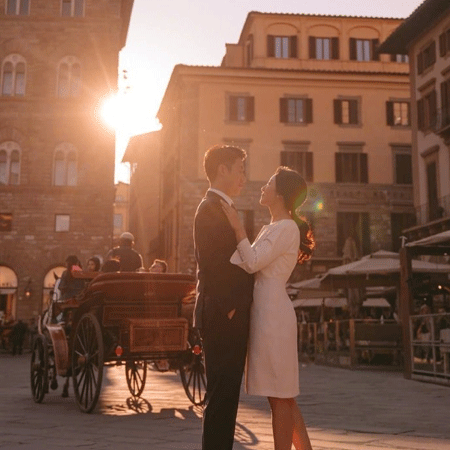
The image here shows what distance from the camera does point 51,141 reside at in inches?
1272

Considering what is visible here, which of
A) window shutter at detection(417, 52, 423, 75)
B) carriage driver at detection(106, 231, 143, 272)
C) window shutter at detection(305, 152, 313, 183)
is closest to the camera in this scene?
carriage driver at detection(106, 231, 143, 272)

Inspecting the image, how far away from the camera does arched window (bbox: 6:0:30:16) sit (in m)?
33.2

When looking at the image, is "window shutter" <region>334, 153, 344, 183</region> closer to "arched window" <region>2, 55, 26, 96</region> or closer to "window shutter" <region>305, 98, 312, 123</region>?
"window shutter" <region>305, 98, 312, 123</region>

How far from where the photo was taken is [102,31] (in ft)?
109

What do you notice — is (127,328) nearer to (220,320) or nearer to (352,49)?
(220,320)

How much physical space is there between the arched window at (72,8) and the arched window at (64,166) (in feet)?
20.3

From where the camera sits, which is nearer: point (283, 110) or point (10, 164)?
point (10, 164)

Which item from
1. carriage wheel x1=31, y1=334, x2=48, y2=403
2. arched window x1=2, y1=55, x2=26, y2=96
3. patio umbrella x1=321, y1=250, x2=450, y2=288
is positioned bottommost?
carriage wheel x1=31, y1=334, x2=48, y2=403

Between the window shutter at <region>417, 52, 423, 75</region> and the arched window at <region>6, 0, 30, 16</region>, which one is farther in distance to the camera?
the arched window at <region>6, 0, 30, 16</region>

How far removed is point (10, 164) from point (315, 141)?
14.2 meters

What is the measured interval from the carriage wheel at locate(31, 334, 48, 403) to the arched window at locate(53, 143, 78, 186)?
79.8ft

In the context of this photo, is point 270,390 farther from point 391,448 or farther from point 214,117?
point 214,117

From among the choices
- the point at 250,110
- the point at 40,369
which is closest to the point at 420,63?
the point at 250,110

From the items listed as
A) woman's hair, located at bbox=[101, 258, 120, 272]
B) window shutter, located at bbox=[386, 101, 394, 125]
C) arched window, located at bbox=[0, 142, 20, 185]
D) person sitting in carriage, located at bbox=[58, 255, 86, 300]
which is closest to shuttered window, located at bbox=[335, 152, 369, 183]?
window shutter, located at bbox=[386, 101, 394, 125]
